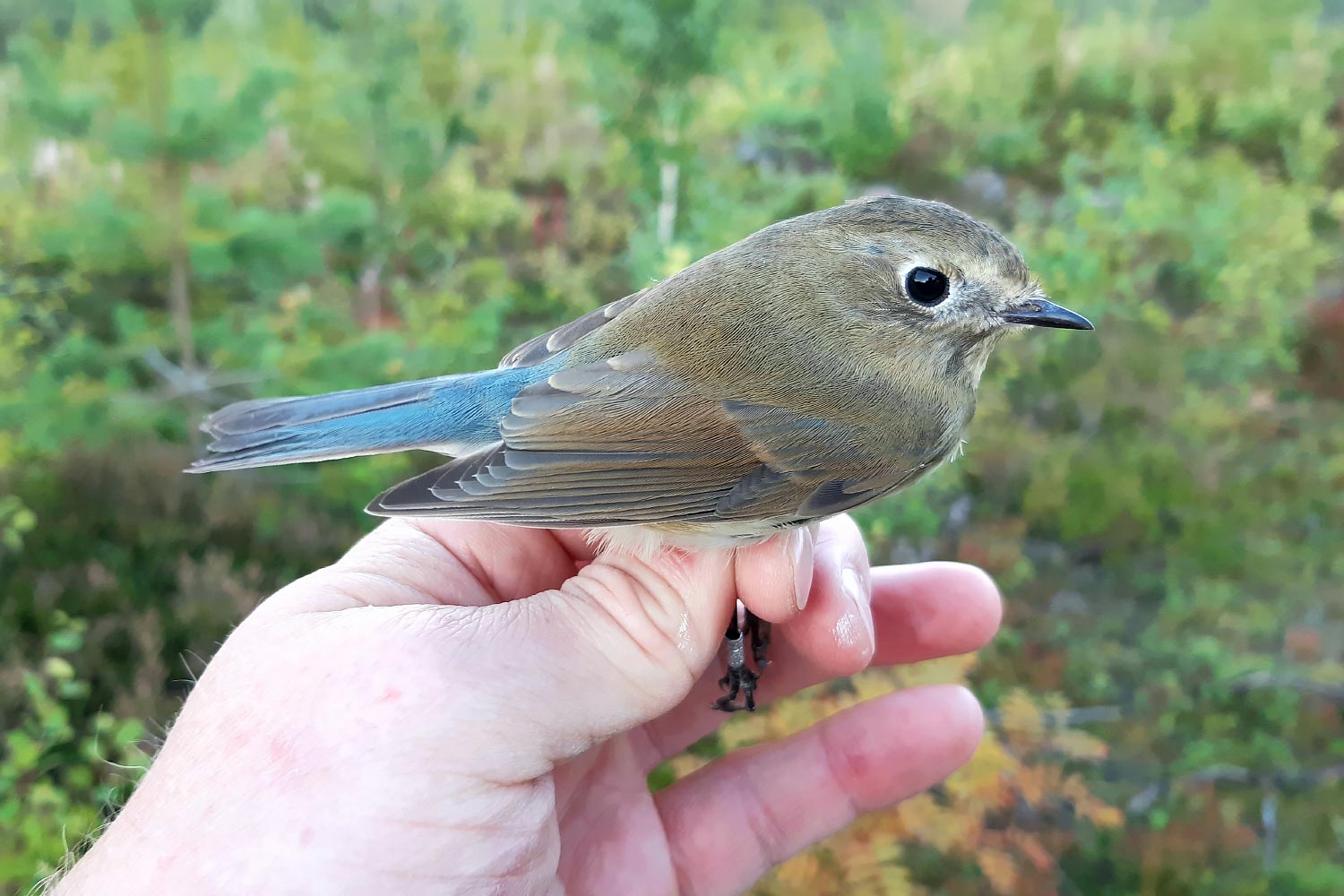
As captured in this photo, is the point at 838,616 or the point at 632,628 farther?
the point at 838,616

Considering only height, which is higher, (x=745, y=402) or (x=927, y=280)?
(x=927, y=280)

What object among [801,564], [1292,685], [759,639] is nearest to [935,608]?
[759,639]

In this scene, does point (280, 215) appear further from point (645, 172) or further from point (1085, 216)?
point (1085, 216)

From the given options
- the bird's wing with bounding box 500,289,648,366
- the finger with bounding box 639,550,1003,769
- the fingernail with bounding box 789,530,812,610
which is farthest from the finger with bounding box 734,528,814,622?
the bird's wing with bounding box 500,289,648,366

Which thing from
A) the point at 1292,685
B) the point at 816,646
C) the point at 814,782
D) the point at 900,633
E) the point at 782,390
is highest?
the point at 782,390

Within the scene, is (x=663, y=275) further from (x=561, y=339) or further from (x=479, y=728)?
(x=479, y=728)

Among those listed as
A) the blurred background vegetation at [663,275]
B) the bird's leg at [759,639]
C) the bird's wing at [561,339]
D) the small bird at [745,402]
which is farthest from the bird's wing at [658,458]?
the blurred background vegetation at [663,275]

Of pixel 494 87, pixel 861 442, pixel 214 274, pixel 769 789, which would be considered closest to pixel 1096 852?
pixel 769 789
